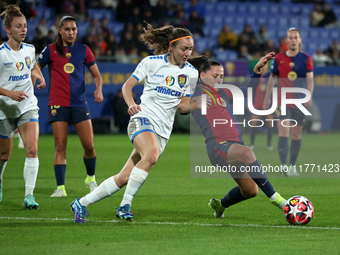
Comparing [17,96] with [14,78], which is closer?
[17,96]

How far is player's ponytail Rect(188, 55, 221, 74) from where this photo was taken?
734 cm

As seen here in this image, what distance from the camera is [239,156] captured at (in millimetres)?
6910

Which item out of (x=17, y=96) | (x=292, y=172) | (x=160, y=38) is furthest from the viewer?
(x=292, y=172)

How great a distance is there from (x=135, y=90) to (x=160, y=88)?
15720mm

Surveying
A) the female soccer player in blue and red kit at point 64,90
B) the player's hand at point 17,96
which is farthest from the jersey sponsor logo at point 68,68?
the player's hand at point 17,96

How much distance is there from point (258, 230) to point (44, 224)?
7.17ft

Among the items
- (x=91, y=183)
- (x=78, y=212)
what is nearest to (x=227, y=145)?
(x=78, y=212)

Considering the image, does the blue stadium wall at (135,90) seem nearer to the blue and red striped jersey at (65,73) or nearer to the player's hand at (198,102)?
the blue and red striped jersey at (65,73)

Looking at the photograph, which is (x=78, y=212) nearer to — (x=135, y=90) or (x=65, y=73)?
(x=65, y=73)

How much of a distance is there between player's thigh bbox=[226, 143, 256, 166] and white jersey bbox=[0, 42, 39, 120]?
105 inches

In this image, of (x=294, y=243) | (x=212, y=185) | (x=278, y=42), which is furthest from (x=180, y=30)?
(x=278, y=42)

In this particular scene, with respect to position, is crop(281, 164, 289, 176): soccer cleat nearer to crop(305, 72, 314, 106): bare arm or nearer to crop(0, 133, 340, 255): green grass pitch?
crop(0, 133, 340, 255): green grass pitch

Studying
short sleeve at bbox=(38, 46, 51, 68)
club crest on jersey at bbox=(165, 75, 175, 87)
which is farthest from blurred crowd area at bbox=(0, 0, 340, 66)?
club crest on jersey at bbox=(165, 75, 175, 87)

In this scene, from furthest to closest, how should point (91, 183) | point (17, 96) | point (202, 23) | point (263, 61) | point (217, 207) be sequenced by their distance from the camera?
point (202, 23)
point (91, 183)
point (17, 96)
point (217, 207)
point (263, 61)
